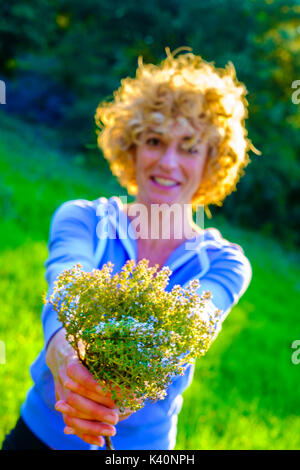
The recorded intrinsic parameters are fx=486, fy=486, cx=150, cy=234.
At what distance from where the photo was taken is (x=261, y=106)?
2111 centimetres

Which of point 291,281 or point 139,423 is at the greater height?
point 291,281

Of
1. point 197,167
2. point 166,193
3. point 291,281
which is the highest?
point 291,281

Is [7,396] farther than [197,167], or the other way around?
[7,396]

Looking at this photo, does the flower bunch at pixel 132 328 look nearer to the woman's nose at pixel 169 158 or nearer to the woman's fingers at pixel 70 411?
the woman's fingers at pixel 70 411

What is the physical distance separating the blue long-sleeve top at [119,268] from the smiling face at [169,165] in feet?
0.86

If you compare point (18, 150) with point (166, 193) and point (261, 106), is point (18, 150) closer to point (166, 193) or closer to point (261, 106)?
point (261, 106)

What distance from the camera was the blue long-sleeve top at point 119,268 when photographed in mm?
1966

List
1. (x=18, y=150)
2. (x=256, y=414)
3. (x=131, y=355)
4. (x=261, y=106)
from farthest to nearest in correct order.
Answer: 1. (x=261, y=106)
2. (x=18, y=150)
3. (x=256, y=414)
4. (x=131, y=355)

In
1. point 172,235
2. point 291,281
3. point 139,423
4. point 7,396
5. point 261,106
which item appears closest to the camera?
point 139,423

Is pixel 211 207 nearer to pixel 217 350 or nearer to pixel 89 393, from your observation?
pixel 217 350

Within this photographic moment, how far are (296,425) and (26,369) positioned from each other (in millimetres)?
2866

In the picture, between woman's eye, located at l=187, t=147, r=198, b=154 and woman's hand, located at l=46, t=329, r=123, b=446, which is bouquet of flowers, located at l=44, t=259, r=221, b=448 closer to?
woman's hand, located at l=46, t=329, r=123, b=446

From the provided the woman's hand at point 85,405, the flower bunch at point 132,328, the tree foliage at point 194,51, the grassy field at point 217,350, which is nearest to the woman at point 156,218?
the woman's hand at point 85,405

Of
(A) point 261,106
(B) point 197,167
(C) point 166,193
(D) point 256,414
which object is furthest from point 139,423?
(A) point 261,106
